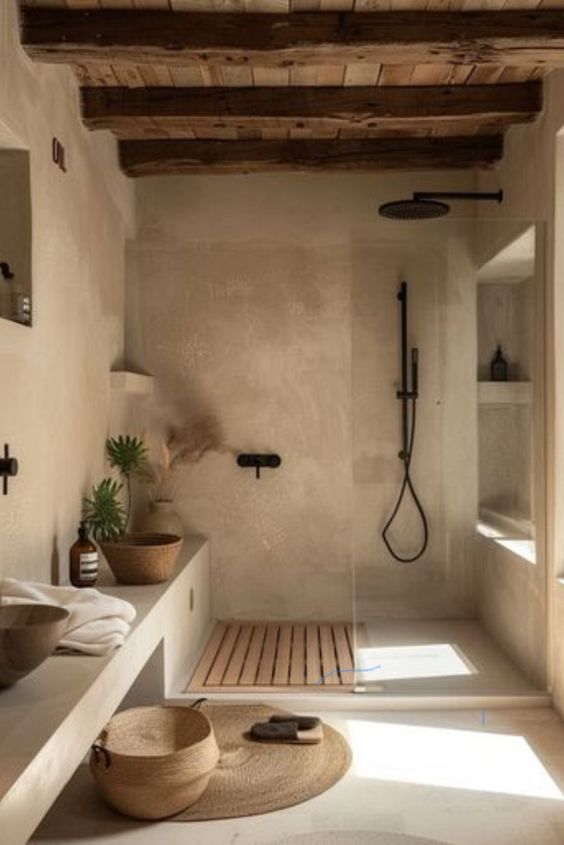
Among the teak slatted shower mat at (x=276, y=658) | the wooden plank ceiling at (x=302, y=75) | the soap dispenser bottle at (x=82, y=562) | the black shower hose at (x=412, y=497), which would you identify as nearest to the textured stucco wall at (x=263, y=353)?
the teak slatted shower mat at (x=276, y=658)

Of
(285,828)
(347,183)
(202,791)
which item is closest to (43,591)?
(202,791)

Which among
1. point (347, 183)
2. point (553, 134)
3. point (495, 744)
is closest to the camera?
point (495, 744)

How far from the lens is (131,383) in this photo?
4.03 meters

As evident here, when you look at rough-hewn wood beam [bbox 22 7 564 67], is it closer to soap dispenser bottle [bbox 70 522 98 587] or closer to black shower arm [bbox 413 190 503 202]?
black shower arm [bbox 413 190 503 202]

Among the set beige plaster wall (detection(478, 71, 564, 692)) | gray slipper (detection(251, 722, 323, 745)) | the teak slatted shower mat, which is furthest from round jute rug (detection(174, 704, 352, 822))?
beige plaster wall (detection(478, 71, 564, 692))

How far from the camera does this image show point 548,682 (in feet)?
11.0

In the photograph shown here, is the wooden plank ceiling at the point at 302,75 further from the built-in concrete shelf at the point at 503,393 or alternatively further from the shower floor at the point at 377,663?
the shower floor at the point at 377,663

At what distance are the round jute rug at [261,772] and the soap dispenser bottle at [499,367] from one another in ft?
5.53

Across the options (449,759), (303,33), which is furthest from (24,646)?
(303,33)

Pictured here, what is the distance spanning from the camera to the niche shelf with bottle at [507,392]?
361cm

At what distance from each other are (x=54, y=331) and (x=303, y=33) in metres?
1.36

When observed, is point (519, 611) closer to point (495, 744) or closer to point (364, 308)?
point (495, 744)

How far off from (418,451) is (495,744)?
4.56 ft

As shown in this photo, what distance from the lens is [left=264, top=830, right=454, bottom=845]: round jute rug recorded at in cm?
227
